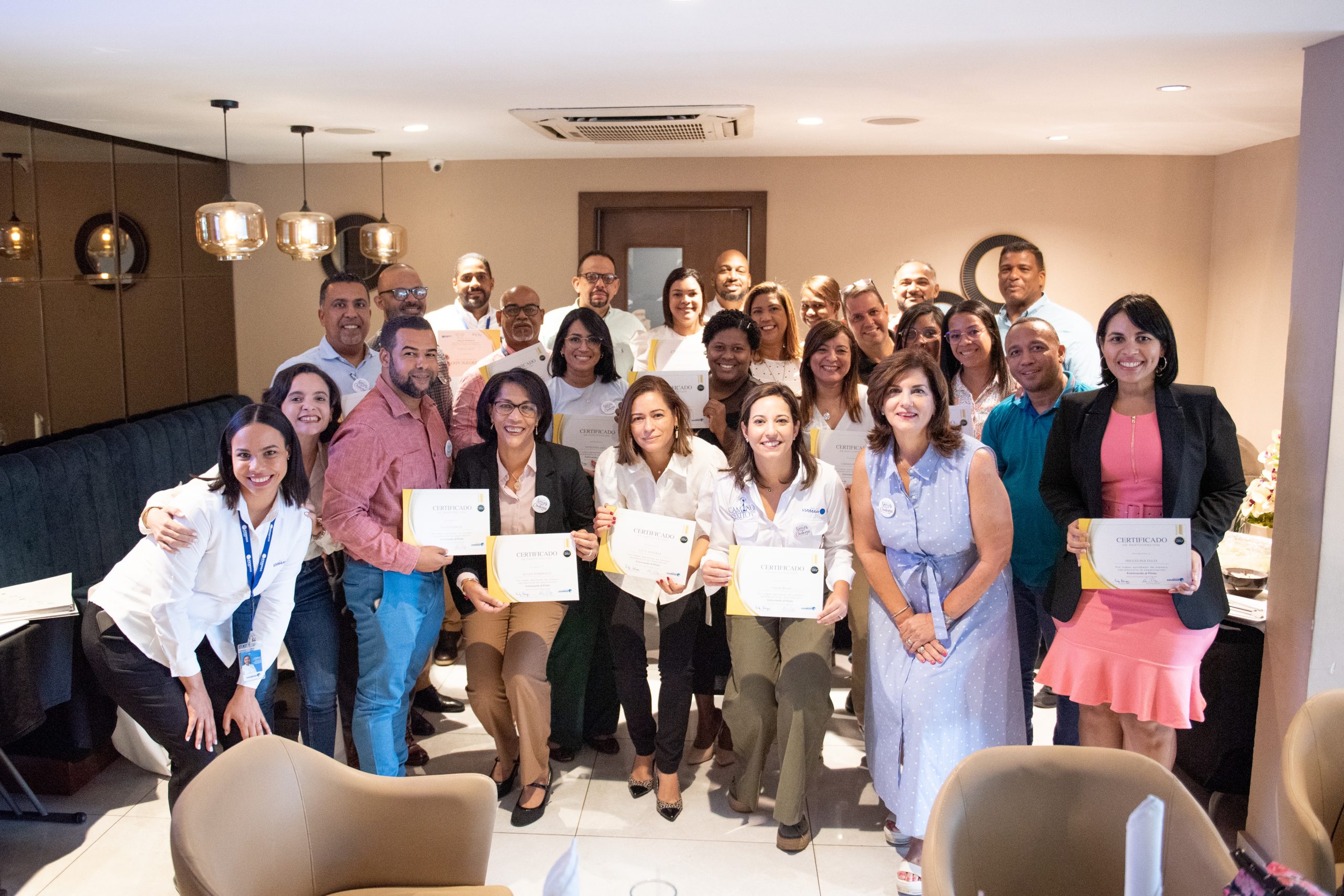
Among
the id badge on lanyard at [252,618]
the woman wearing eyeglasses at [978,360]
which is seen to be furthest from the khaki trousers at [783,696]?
the id badge on lanyard at [252,618]

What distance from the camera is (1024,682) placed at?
353 cm

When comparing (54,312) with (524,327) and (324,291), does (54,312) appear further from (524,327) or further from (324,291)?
(524,327)

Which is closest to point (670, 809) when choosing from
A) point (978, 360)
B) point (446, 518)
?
point (446, 518)

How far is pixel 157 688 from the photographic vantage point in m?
2.76

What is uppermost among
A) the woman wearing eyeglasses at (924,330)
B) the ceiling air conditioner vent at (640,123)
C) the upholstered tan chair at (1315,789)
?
the ceiling air conditioner vent at (640,123)

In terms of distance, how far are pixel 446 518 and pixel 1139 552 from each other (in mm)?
2027

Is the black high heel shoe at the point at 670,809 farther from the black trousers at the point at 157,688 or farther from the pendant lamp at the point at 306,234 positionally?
the pendant lamp at the point at 306,234

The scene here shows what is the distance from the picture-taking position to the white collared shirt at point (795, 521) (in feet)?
10.4

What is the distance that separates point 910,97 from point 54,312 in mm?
4485

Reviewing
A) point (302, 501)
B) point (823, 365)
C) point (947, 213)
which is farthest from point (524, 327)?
point (947, 213)

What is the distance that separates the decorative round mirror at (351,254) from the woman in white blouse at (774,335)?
154 inches

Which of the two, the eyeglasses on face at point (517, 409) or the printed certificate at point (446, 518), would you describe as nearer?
the printed certificate at point (446, 518)

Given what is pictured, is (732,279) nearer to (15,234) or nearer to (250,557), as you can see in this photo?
(250,557)

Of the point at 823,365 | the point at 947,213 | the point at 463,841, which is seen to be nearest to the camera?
the point at 463,841
